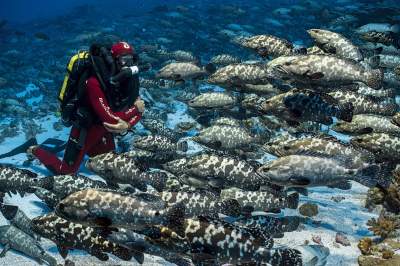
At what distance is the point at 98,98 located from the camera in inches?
296

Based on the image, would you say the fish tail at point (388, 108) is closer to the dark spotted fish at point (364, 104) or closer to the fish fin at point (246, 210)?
the dark spotted fish at point (364, 104)

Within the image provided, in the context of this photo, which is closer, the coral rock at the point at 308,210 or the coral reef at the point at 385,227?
the coral reef at the point at 385,227

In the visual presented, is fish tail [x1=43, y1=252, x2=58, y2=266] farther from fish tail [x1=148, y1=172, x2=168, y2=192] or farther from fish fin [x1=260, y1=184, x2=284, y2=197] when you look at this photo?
fish fin [x1=260, y1=184, x2=284, y2=197]

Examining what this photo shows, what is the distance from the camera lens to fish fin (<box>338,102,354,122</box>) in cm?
561

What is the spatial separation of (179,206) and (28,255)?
3.61 metres

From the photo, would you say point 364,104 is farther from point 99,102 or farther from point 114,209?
point 114,209

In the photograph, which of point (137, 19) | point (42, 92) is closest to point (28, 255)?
point (42, 92)

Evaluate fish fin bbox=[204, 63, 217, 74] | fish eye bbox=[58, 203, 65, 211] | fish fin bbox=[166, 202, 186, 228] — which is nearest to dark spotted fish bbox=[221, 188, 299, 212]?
fish fin bbox=[166, 202, 186, 228]

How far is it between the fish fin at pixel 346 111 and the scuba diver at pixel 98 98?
11.6 ft

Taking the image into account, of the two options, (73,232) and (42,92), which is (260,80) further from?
(42,92)

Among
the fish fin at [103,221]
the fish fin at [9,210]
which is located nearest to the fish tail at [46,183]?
the fish fin at [9,210]

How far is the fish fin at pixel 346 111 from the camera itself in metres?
5.61

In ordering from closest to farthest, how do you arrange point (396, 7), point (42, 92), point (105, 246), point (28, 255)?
point (105, 246), point (28, 255), point (42, 92), point (396, 7)

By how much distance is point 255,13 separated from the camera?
31.7 meters
